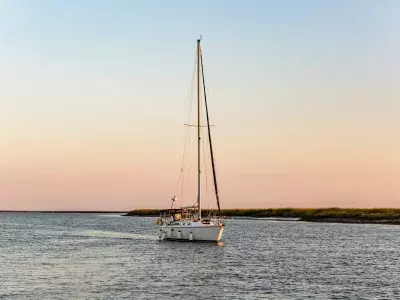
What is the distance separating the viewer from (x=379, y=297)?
35.2 meters

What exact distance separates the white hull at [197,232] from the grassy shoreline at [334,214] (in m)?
72.0

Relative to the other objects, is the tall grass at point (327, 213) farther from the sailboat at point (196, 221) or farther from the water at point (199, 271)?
the water at point (199, 271)

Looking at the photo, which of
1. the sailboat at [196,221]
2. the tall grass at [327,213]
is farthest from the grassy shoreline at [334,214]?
the sailboat at [196,221]

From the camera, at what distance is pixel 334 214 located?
513 ft

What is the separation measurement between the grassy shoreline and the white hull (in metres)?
72.0

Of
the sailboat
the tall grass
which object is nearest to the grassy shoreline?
the tall grass

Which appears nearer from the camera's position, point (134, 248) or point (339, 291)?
point (339, 291)

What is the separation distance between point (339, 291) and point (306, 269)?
11.2 meters

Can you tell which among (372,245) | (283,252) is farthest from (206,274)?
(372,245)

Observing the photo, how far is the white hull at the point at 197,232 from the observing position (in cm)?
6625

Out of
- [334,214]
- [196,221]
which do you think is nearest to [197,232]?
[196,221]

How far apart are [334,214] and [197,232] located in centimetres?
9719

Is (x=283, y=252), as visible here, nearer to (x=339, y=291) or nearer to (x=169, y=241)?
(x=169, y=241)

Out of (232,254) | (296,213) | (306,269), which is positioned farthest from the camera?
(296,213)
